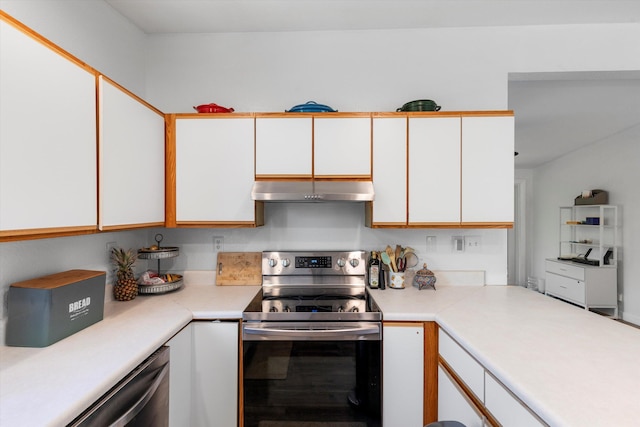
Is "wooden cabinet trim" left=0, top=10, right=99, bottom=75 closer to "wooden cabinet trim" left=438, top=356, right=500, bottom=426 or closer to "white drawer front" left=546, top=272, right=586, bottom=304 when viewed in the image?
"wooden cabinet trim" left=438, top=356, right=500, bottom=426

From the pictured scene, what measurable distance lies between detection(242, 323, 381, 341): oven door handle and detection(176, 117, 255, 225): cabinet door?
2.28 ft

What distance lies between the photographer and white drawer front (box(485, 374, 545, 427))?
0.94 meters

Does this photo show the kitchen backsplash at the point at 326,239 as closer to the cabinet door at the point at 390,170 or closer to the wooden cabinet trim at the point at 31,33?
the cabinet door at the point at 390,170

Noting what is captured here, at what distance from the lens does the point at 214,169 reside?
1989mm

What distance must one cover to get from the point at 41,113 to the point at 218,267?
143cm

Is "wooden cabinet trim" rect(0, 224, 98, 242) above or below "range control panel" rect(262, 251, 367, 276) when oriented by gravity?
above

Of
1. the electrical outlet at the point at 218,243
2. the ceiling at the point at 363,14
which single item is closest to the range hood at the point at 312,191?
the electrical outlet at the point at 218,243

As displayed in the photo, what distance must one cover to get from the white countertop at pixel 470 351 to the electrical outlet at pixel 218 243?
16.9 inches

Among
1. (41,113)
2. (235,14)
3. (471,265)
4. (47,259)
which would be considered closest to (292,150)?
(235,14)

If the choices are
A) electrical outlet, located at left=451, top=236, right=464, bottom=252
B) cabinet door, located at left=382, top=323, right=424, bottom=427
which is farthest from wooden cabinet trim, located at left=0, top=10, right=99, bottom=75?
electrical outlet, located at left=451, top=236, right=464, bottom=252

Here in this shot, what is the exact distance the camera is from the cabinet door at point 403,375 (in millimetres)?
1649

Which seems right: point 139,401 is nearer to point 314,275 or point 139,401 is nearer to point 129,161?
point 129,161

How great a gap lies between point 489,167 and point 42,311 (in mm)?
2395

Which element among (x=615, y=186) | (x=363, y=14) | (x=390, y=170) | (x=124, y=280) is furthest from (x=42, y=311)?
(x=615, y=186)
